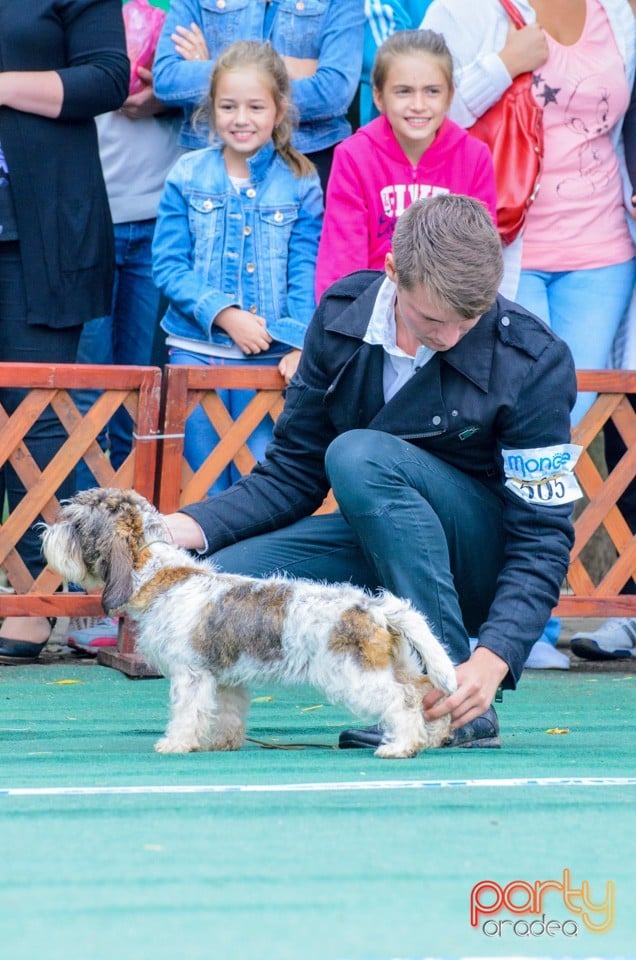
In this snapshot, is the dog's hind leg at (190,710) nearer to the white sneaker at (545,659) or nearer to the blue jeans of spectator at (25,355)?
the blue jeans of spectator at (25,355)

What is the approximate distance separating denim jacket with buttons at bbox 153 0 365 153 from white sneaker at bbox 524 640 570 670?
231cm

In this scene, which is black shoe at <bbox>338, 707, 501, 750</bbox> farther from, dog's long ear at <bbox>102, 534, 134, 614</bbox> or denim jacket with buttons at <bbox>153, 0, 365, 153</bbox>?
denim jacket with buttons at <bbox>153, 0, 365, 153</bbox>

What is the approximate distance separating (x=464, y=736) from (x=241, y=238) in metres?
2.74

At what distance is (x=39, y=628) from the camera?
589 cm

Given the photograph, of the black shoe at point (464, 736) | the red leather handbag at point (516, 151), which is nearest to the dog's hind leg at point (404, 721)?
the black shoe at point (464, 736)

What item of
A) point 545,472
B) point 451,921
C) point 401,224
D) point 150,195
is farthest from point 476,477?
point 150,195

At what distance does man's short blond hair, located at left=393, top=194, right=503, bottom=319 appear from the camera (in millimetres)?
3650

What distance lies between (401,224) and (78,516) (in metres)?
1.12

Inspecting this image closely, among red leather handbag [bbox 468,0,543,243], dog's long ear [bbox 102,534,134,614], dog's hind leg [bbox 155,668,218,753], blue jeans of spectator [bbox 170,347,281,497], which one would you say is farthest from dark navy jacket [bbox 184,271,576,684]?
red leather handbag [bbox 468,0,543,243]

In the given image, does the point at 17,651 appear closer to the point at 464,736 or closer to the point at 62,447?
the point at 62,447

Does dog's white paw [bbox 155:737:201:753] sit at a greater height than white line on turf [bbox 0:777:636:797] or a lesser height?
lesser

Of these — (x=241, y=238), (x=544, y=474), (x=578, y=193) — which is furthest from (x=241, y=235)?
(x=544, y=474)

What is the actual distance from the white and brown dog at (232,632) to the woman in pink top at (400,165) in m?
2.11

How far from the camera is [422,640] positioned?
3.56 meters
